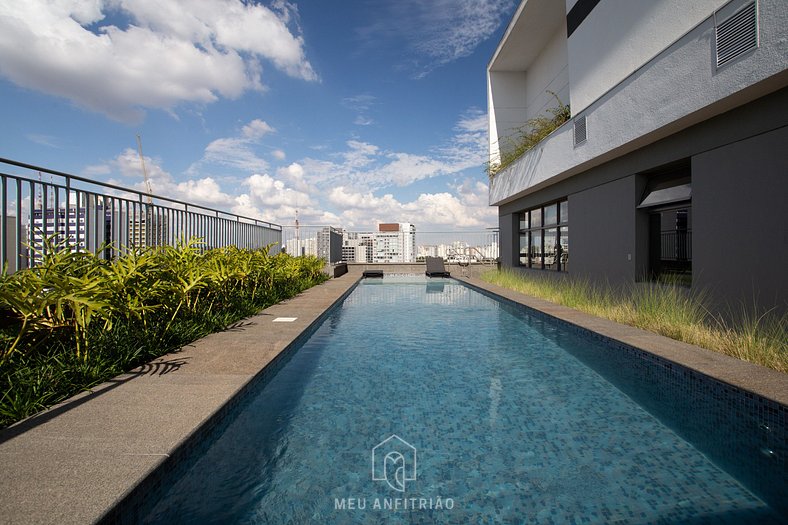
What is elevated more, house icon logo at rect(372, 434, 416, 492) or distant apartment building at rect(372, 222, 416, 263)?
distant apartment building at rect(372, 222, 416, 263)

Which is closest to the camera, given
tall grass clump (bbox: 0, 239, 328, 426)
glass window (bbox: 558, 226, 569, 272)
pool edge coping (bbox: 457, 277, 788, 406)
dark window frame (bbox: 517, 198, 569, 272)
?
tall grass clump (bbox: 0, 239, 328, 426)

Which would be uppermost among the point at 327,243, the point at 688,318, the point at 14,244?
the point at 327,243

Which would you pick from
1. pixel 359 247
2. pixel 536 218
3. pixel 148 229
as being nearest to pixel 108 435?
pixel 148 229

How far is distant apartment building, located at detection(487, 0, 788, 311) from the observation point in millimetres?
3977

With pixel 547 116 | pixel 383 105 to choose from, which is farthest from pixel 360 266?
pixel 547 116

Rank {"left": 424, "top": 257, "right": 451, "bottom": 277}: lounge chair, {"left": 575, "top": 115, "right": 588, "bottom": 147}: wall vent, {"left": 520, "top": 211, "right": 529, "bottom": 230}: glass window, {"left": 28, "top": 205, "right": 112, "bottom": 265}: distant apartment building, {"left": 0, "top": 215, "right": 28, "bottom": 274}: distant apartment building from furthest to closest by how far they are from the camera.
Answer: {"left": 424, "top": 257, "right": 451, "bottom": 277}: lounge chair → {"left": 520, "top": 211, "right": 529, "bottom": 230}: glass window → {"left": 575, "top": 115, "right": 588, "bottom": 147}: wall vent → {"left": 28, "top": 205, "right": 112, "bottom": 265}: distant apartment building → {"left": 0, "top": 215, "right": 28, "bottom": 274}: distant apartment building

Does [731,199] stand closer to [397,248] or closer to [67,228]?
[67,228]

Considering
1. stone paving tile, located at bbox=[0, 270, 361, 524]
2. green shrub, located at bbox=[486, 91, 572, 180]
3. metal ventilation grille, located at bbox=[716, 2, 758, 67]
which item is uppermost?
green shrub, located at bbox=[486, 91, 572, 180]

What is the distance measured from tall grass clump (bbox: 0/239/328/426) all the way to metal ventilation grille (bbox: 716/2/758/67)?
5971 mm

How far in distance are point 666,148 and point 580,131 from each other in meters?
2.01

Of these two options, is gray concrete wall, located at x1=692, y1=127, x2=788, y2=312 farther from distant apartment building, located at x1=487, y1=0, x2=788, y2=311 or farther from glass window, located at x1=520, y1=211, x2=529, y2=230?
glass window, located at x1=520, y1=211, x2=529, y2=230

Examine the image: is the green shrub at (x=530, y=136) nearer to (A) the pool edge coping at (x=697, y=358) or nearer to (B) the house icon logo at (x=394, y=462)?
(A) the pool edge coping at (x=697, y=358)

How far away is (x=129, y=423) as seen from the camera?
2.09 meters

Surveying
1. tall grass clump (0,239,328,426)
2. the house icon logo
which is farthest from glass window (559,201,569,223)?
the house icon logo
